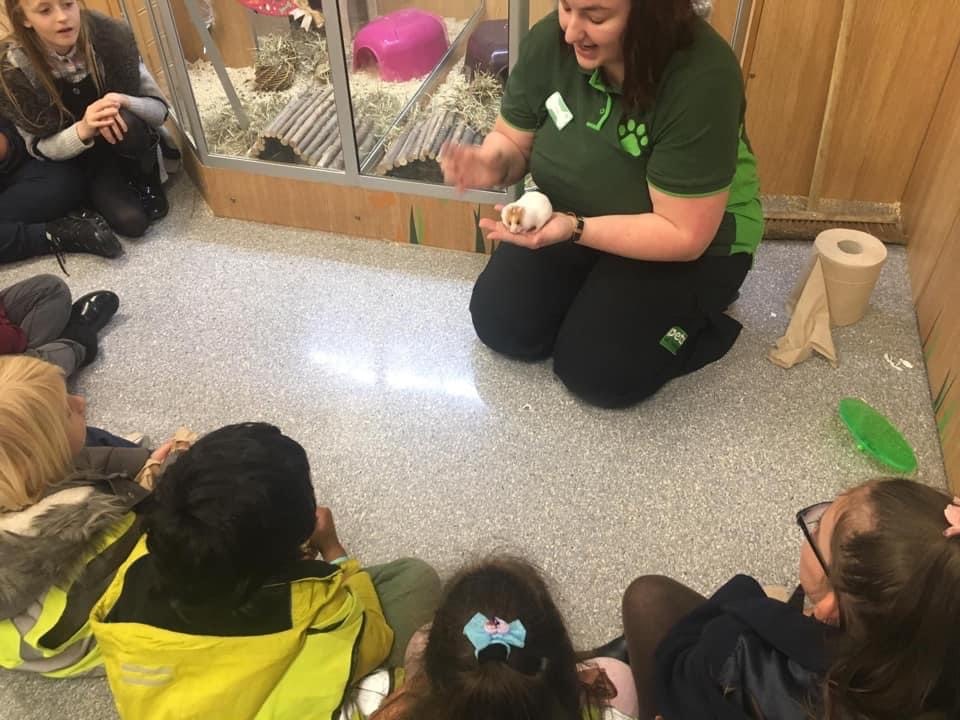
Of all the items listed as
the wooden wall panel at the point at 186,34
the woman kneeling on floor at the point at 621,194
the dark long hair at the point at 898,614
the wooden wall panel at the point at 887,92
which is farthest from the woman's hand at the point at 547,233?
the wooden wall panel at the point at 186,34

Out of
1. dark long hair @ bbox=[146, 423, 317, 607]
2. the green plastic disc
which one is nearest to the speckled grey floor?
the green plastic disc

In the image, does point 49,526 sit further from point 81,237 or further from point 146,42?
point 146,42

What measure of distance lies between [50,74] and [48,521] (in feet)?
4.72

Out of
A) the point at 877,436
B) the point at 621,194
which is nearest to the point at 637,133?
the point at 621,194

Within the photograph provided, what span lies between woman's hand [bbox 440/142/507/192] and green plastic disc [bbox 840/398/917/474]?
2.71ft

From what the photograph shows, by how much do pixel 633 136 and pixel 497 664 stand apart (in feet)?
3.22

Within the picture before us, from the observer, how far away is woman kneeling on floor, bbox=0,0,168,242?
190cm

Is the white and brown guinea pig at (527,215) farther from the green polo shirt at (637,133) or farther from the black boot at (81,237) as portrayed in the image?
the black boot at (81,237)

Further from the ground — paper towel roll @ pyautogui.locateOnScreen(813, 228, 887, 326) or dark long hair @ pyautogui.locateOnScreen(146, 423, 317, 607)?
dark long hair @ pyautogui.locateOnScreen(146, 423, 317, 607)

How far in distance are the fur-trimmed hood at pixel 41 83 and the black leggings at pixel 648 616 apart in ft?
6.01

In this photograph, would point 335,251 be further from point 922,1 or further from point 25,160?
point 922,1

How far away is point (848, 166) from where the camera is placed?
1.99 m

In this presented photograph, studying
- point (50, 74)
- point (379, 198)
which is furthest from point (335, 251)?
point (50, 74)

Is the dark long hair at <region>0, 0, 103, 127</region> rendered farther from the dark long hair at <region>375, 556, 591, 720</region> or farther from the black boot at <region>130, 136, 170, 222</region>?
the dark long hair at <region>375, 556, 591, 720</region>
